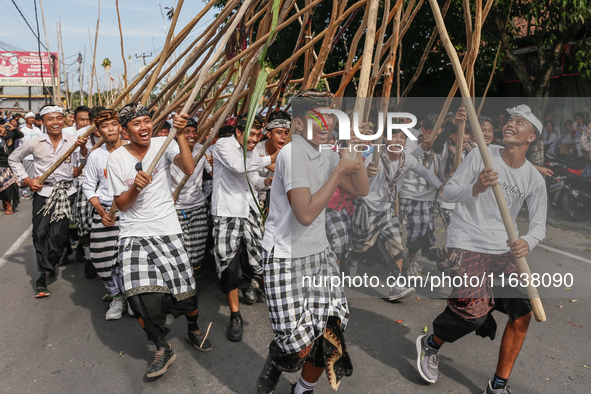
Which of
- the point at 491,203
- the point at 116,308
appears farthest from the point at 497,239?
the point at 116,308

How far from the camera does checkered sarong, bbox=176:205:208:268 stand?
15.3 ft

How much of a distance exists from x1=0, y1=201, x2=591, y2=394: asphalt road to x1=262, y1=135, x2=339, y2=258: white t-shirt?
1.00 meters

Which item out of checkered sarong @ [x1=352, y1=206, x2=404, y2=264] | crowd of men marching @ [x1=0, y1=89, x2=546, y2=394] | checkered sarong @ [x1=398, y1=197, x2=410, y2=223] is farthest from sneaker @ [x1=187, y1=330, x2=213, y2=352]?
checkered sarong @ [x1=398, y1=197, x2=410, y2=223]

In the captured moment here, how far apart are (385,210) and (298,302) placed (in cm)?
252

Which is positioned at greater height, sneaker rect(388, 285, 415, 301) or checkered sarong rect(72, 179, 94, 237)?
checkered sarong rect(72, 179, 94, 237)

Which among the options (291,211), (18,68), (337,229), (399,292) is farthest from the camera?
(18,68)

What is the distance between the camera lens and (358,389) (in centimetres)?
300

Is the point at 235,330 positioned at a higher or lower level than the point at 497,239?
lower

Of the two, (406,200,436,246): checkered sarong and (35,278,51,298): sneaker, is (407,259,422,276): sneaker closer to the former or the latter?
(406,200,436,246): checkered sarong

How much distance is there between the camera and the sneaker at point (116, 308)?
4.15 meters

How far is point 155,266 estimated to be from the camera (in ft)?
10.2

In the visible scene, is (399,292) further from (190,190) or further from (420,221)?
(190,190)

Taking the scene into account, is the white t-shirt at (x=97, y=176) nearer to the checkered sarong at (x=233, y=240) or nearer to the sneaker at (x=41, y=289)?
the checkered sarong at (x=233, y=240)

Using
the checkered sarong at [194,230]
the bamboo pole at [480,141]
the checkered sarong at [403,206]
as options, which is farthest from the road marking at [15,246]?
the bamboo pole at [480,141]
